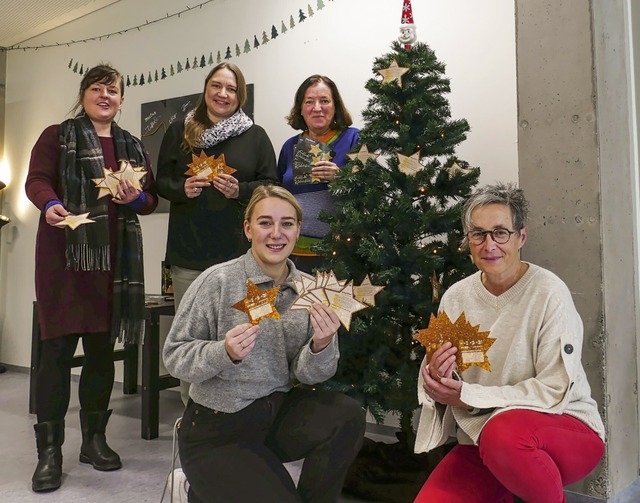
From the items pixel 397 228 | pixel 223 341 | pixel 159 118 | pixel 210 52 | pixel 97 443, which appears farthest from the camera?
pixel 159 118

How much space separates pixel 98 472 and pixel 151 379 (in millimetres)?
656

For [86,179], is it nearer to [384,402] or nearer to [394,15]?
Answer: [384,402]

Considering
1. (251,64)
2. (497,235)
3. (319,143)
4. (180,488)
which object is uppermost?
(251,64)

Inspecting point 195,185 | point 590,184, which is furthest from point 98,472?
point 590,184

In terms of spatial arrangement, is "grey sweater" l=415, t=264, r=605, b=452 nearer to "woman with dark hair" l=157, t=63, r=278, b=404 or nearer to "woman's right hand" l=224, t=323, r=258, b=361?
"woman's right hand" l=224, t=323, r=258, b=361

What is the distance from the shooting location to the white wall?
2.78 meters

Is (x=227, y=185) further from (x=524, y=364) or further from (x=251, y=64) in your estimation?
(x=251, y=64)

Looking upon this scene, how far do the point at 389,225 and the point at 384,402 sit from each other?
64 cm

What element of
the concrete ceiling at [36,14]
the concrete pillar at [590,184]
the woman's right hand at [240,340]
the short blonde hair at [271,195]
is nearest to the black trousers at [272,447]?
the woman's right hand at [240,340]

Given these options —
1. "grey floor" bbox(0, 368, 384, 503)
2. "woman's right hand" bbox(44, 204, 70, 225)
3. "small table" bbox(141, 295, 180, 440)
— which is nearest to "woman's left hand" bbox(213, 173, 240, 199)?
"woman's right hand" bbox(44, 204, 70, 225)

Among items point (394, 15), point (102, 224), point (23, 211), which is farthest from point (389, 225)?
point (23, 211)

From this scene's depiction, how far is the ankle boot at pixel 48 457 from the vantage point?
232 centimetres

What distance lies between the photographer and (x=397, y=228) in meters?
2.17

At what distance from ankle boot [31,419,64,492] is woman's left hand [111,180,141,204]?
950 millimetres
